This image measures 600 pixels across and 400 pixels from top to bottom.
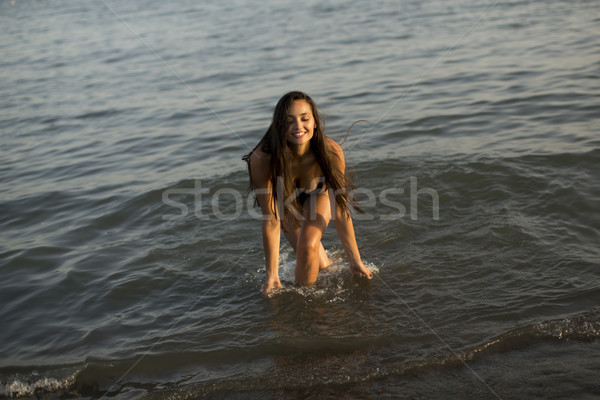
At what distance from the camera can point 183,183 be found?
7.25m

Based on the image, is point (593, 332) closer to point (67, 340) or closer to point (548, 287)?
point (548, 287)

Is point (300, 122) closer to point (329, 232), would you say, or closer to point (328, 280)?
point (328, 280)

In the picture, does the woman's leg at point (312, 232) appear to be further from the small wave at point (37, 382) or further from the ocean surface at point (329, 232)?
the small wave at point (37, 382)

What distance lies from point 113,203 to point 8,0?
3170 centimetres

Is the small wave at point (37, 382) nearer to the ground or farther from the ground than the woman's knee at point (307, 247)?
nearer to the ground

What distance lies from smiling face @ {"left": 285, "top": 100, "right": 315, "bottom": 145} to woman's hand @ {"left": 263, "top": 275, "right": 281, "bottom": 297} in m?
1.12

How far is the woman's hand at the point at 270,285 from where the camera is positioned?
182 inches

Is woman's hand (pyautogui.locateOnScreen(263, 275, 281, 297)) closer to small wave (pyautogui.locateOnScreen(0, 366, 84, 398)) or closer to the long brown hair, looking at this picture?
the long brown hair

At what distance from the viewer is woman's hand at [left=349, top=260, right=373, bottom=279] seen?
4.83 meters

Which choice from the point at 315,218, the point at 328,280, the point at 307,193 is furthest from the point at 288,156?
the point at 328,280

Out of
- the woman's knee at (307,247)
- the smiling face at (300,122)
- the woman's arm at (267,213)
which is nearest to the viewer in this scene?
the smiling face at (300,122)

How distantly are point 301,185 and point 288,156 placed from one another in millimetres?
370

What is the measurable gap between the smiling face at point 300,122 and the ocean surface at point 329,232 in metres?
1.27

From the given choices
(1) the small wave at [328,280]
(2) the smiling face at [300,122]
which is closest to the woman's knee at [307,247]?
(1) the small wave at [328,280]
